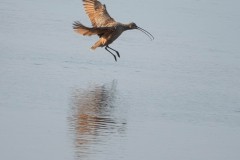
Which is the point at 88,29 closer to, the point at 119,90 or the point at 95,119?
the point at 119,90

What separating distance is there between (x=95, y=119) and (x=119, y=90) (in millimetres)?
2497

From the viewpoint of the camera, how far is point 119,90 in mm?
13969

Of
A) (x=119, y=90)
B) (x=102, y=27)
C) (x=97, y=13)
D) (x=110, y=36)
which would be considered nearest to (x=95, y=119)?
(x=119, y=90)

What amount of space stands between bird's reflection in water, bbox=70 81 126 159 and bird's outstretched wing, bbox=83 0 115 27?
2574mm

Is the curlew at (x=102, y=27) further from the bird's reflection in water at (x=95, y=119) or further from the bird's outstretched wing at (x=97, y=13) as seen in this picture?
the bird's reflection in water at (x=95, y=119)

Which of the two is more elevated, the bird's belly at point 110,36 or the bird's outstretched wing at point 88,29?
the bird's outstretched wing at point 88,29

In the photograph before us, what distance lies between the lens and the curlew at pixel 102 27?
15230 millimetres

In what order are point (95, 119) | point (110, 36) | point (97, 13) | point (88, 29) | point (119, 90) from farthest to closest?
point (97, 13)
point (110, 36)
point (88, 29)
point (119, 90)
point (95, 119)

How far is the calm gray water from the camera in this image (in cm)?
1023

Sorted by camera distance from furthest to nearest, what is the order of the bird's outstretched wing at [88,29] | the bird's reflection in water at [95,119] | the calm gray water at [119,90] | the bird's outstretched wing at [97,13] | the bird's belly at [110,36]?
the bird's outstretched wing at [97,13] → the bird's belly at [110,36] → the bird's outstretched wing at [88,29] → the calm gray water at [119,90] → the bird's reflection in water at [95,119]

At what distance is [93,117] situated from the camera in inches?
458

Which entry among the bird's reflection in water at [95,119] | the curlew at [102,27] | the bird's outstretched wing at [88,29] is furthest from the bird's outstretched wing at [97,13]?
the bird's reflection in water at [95,119]

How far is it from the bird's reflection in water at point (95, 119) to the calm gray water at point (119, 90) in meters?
0.01

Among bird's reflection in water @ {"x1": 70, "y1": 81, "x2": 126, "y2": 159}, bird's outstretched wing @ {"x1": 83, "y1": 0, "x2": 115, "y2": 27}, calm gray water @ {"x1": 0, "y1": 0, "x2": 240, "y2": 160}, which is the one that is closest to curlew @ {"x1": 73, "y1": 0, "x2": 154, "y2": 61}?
bird's outstretched wing @ {"x1": 83, "y1": 0, "x2": 115, "y2": 27}
